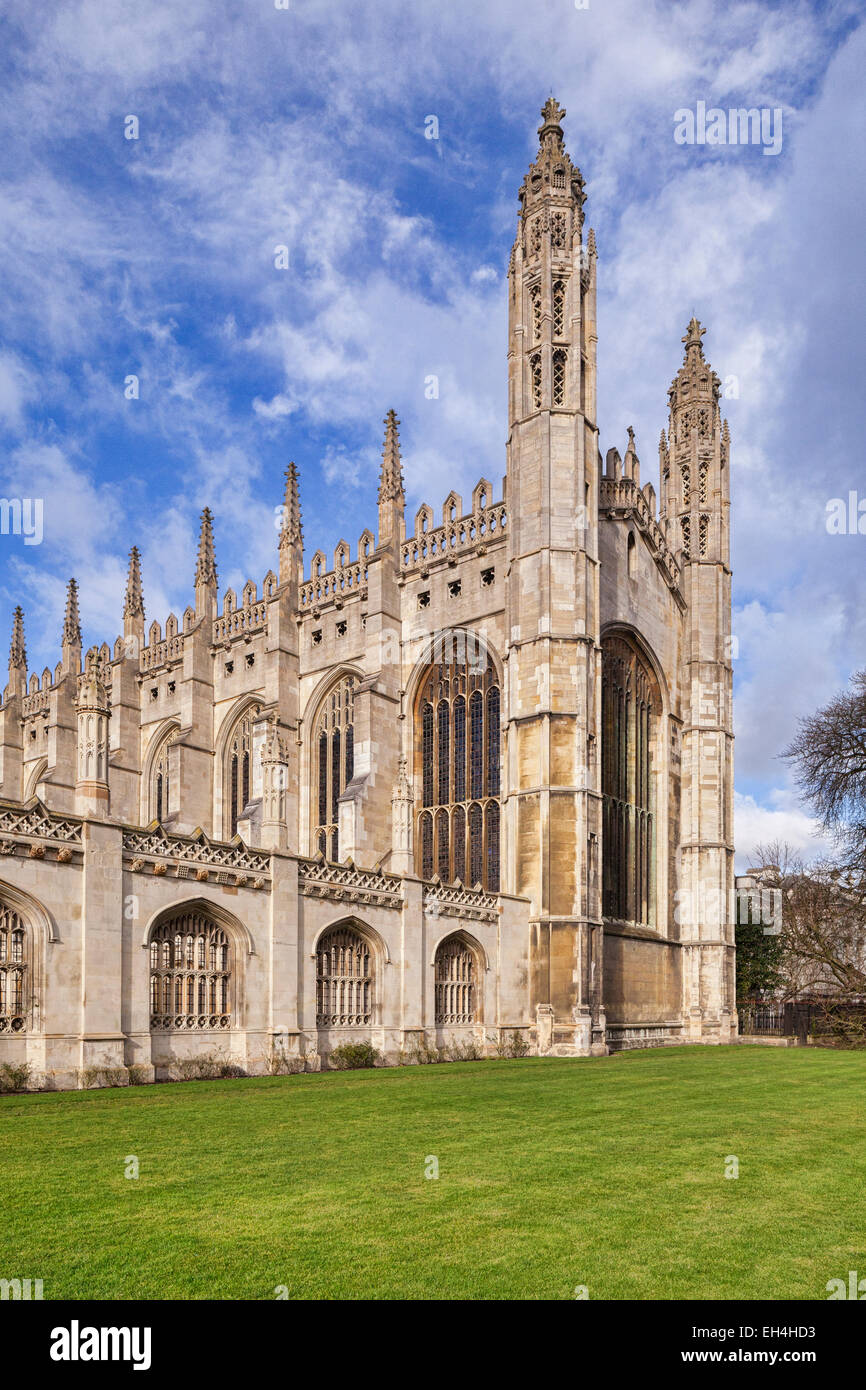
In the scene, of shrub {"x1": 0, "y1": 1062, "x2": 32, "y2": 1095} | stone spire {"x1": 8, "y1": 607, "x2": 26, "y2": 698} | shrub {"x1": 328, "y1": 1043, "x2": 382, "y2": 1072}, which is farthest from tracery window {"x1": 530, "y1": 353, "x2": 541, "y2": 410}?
stone spire {"x1": 8, "y1": 607, "x2": 26, "y2": 698}

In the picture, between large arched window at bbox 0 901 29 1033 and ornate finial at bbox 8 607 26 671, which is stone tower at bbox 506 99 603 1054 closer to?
large arched window at bbox 0 901 29 1033

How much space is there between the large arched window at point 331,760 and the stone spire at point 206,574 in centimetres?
781

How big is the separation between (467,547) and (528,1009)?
1365 centimetres

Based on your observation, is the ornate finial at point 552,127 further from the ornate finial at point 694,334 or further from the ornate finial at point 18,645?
the ornate finial at point 18,645

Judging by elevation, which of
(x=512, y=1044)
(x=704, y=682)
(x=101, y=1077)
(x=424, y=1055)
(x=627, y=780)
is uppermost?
(x=704, y=682)

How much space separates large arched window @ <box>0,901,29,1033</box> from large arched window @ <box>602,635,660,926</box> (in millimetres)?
20643

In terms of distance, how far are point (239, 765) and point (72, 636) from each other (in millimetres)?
12490

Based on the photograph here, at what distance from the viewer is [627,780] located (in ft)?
116

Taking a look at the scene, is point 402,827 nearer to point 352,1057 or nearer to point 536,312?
point 352,1057

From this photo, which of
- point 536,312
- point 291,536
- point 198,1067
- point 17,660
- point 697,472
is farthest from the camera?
point 17,660

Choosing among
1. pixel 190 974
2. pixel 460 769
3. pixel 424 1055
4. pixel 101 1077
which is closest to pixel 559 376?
pixel 460 769

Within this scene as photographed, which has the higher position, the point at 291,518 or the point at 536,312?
the point at 536,312

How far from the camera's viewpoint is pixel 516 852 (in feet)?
94.1
